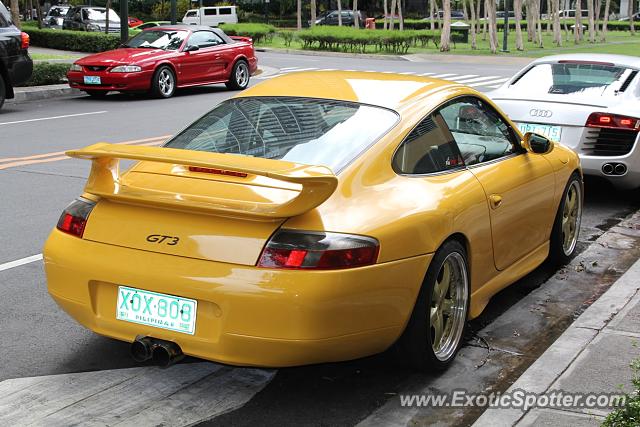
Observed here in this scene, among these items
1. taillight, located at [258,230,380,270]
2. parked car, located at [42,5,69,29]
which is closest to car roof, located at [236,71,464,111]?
taillight, located at [258,230,380,270]

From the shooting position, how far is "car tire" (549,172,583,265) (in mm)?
6586

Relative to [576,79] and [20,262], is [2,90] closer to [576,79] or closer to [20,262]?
[20,262]

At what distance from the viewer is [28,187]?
9406 mm

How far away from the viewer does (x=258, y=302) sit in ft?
13.1

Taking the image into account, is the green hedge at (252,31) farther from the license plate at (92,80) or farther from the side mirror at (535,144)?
the side mirror at (535,144)

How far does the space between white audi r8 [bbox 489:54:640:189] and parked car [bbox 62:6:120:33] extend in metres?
39.5

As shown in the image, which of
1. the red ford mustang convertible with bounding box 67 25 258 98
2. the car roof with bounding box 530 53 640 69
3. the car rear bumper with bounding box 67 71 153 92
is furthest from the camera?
the red ford mustang convertible with bounding box 67 25 258 98

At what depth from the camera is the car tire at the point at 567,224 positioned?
659 cm

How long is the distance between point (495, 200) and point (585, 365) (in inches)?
Answer: 40.1

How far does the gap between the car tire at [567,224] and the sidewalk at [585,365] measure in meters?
0.86

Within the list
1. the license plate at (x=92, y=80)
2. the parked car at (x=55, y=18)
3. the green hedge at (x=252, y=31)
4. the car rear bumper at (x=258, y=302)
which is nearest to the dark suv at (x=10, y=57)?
the license plate at (x=92, y=80)

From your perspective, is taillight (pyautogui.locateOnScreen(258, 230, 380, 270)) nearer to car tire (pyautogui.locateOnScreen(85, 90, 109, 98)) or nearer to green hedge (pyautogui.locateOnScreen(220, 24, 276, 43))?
car tire (pyautogui.locateOnScreen(85, 90, 109, 98))

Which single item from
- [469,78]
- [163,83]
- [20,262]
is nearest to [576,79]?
[20,262]

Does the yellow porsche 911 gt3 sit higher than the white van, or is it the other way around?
the white van
